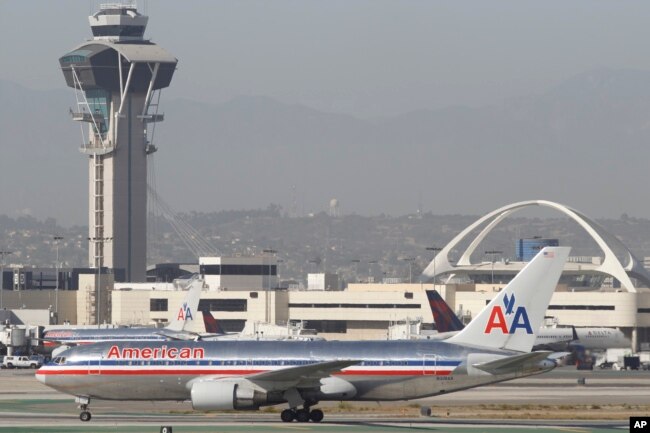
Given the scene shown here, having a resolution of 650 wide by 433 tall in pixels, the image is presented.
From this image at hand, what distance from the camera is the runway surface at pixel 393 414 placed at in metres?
63.4

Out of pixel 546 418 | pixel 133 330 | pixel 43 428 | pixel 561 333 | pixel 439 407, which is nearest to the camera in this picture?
pixel 43 428

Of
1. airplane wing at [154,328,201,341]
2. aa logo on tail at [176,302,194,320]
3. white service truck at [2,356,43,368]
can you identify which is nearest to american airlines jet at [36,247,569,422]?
airplane wing at [154,328,201,341]

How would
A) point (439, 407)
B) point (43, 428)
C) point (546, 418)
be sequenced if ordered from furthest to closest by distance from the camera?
1. point (439, 407)
2. point (546, 418)
3. point (43, 428)

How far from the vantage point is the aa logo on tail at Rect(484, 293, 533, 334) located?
66.5 m

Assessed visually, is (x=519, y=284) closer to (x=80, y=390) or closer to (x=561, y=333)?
(x=80, y=390)

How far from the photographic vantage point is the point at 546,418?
233ft

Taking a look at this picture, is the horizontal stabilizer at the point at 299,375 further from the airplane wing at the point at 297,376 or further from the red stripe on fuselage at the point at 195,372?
the red stripe on fuselage at the point at 195,372

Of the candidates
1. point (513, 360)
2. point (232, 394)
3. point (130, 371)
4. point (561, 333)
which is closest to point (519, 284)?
point (513, 360)

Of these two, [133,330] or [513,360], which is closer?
[513,360]

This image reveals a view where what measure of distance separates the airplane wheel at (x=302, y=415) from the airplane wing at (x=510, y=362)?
8.23 m

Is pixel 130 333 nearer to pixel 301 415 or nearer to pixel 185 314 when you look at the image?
pixel 185 314

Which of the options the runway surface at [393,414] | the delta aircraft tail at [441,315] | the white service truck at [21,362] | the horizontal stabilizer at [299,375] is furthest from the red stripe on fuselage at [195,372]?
the delta aircraft tail at [441,315]

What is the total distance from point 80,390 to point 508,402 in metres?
25.6

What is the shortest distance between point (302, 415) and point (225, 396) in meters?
3.90
